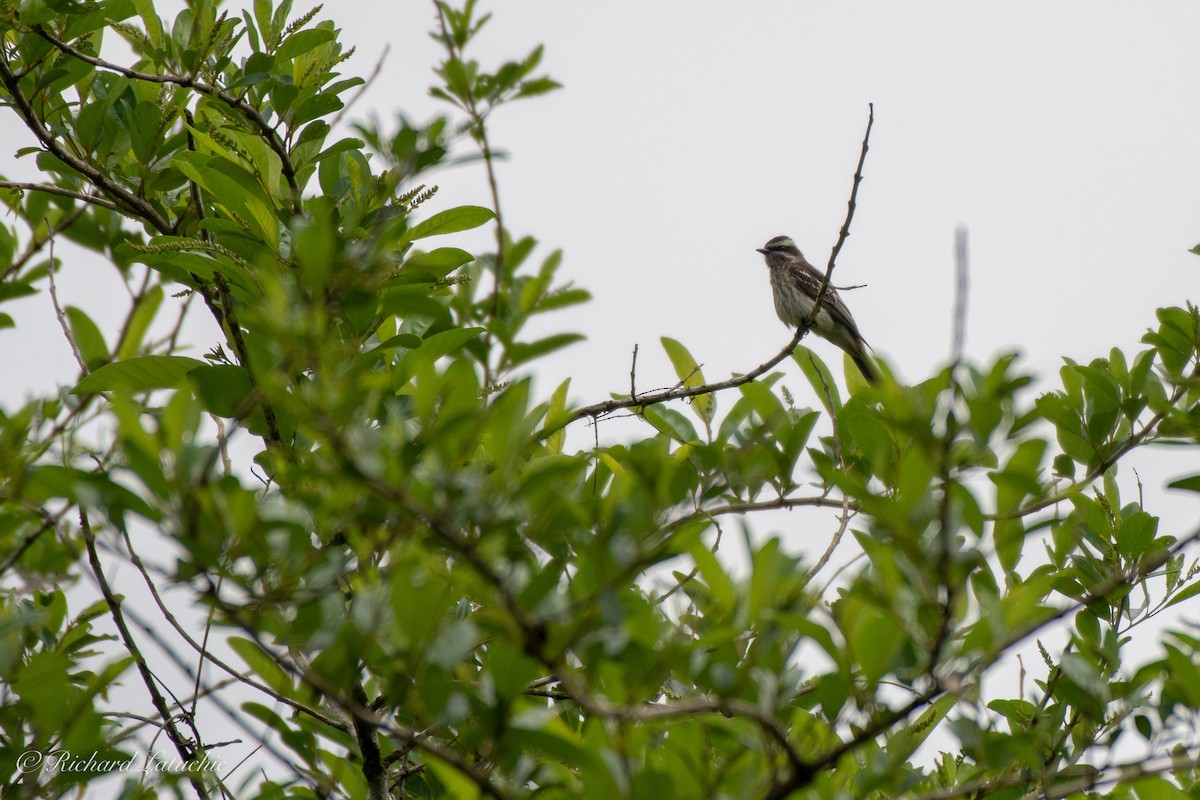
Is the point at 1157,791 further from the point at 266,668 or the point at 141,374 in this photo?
the point at 141,374

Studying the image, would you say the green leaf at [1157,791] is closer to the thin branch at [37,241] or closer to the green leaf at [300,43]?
the green leaf at [300,43]

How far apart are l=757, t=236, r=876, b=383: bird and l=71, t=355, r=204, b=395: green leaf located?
1110 centimetres

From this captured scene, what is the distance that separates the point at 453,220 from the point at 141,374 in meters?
1.00

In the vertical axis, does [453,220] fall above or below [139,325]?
below

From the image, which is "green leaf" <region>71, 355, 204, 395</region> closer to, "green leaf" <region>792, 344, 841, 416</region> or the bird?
"green leaf" <region>792, 344, 841, 416</region>

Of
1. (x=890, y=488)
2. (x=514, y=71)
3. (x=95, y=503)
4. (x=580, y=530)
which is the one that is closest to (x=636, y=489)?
(x=580, y=530)

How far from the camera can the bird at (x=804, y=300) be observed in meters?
14.2

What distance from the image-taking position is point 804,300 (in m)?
15.1

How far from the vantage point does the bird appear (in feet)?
46.6

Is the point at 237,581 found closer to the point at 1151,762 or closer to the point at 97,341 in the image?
the point at 1151,762

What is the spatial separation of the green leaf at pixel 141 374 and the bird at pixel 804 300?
11.1m

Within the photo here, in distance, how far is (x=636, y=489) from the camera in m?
1.94

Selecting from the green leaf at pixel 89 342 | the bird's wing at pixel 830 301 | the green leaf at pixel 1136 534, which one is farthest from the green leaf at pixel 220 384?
the bird's wing at pixel 830 301

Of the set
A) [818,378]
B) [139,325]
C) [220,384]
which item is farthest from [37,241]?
[818,378]
